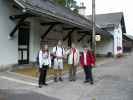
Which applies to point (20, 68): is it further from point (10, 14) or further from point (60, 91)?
point (60, 91)

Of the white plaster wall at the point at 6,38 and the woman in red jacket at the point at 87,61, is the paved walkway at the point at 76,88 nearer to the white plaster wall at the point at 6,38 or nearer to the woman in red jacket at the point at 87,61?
the woman in red jacket at the point at 87,61

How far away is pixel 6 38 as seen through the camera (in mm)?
14656

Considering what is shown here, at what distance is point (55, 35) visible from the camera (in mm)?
20609

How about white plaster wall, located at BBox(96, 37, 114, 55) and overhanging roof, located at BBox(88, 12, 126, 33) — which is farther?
overhanging roof, located at BBox(88, 12, 126, 33)

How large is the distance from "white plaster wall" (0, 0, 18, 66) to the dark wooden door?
71 cm

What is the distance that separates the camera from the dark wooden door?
1605cm

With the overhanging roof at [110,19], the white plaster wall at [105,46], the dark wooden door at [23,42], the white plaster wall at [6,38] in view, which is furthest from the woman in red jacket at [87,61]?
the overhanging roof at [110,19]

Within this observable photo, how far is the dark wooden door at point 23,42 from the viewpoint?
1605cm

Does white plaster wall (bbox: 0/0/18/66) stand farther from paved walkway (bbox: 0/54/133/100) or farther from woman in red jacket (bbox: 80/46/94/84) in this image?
woman in red jacket (bbox: 80/46/94/84)

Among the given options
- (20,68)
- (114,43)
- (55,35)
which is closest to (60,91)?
(20,68)

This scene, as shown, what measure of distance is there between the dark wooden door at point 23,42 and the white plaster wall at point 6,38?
71cm

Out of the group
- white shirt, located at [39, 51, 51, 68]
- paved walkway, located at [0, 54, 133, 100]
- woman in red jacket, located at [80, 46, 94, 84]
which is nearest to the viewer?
paved walkway, located at [0, 54, 133, 100]

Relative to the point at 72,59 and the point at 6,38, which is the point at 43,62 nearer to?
the point at 72,59

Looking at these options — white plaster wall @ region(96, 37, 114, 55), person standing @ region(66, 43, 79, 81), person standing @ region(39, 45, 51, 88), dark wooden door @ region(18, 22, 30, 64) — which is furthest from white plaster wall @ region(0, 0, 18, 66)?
white plaster wall @ region(96, 37, 114, 55)
